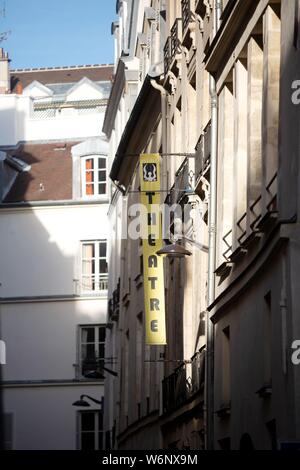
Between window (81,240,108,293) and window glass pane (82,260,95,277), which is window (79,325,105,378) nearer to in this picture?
window (81,240,108,293)

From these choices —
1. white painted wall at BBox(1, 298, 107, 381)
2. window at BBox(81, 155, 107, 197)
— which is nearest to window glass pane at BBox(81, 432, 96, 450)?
white painted wall at BBox(1, 298, 107, 381)

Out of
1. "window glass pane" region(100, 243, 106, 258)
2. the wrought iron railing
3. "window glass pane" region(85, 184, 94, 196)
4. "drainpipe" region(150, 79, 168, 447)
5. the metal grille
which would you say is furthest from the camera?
the metal grille

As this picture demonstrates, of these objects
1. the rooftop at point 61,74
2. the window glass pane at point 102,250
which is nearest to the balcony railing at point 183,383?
the window glass pane at point 102,250

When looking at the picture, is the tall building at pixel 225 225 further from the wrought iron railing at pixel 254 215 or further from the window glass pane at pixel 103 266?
the window glass pane at pixel 103 266

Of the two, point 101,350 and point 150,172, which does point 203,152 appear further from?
point 101,350

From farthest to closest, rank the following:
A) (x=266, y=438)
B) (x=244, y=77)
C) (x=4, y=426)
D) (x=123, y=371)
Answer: (x=4, y=426)
(x=123, y=371)
(x=244, y=77)
(x=266, y=438)

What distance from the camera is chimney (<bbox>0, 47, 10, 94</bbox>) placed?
65.9 m

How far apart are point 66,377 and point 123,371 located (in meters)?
10.6

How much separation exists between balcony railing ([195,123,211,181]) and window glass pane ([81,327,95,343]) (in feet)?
80.9

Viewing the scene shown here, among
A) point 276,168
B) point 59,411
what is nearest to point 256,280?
point 276,168

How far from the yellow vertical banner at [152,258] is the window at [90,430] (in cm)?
2161

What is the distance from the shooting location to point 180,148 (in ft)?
95.2

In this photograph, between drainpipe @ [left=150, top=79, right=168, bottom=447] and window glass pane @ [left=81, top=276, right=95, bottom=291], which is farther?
window glass pane @ [left=81, top=276, right=95, bottom=291]

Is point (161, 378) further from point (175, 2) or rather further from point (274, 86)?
point (274, 86)
